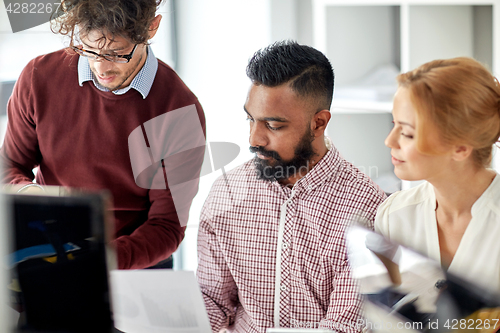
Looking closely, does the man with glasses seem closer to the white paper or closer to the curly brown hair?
the curly brown hair

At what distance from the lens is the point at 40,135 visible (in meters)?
1.43

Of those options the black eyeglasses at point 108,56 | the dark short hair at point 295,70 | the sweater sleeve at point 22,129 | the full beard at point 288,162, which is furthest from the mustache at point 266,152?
the sweater sleeve at point 22,129

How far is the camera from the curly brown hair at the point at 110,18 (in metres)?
1.22

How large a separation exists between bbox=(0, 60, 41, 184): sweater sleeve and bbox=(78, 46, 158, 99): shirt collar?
0.15m

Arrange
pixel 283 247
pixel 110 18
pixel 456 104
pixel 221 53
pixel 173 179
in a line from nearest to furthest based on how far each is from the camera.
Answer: pixel 456 104 → pixel 110 18 → pixel 283 247 → pixel 173 179 → pixel 221 53

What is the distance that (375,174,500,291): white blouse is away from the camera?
99cm

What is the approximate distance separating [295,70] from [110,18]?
Result: 1.66 feet

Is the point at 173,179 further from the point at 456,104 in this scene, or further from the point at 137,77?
the point at 456,104

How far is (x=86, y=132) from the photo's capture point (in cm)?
142

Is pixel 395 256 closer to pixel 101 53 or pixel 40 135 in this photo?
pixel 101 53

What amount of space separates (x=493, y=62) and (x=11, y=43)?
174 cm

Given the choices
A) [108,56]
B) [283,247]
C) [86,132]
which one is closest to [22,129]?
[86,132]

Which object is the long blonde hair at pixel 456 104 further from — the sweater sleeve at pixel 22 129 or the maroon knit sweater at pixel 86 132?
the sweater sleeve at pixel 22 129

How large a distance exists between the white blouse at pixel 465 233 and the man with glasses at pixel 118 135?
641 mm
